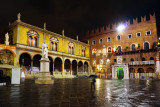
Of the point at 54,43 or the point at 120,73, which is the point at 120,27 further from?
the point at 54,43

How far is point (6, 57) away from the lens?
834 inches

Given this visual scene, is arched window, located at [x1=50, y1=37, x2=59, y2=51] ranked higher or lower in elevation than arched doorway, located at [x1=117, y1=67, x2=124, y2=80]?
higher

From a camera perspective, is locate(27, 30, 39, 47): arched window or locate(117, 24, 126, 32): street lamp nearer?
locate(27, 30, 39, 47): arched window

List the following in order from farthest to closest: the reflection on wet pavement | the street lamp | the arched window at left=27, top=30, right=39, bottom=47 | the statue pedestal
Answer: the street lamp
the arched window at left=27, top=30, right=39, bottom=47
the statue pedestal
the reflection on wet pavement

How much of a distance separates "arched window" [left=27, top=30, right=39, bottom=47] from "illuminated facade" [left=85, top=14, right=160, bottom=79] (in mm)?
18096

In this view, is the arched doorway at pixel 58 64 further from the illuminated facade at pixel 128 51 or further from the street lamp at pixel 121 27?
the street lamp at pixel 121 27

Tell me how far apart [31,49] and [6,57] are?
4.28 meters

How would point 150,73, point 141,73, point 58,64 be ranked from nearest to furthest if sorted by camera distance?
point 150,73 < point 141,73 < point 58,64

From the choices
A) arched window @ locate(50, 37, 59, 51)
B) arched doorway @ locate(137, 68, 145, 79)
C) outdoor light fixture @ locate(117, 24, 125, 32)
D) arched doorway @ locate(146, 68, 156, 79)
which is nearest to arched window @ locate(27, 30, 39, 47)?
arched window @ locate(50, 37, 59, 51)

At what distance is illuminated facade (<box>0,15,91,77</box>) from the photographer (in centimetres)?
2067

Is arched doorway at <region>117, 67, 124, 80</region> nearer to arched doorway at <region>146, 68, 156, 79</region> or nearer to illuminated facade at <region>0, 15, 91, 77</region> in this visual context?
arched doorway at <region>146, 68, 156, 79</region>

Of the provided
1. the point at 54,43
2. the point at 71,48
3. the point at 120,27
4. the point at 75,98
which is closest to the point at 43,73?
the point at 75,98

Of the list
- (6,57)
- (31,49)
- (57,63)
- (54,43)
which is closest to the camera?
(6,57)

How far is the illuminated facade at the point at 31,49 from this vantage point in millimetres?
20672
